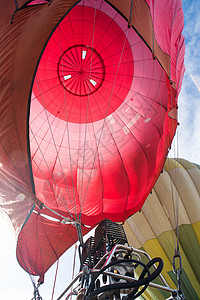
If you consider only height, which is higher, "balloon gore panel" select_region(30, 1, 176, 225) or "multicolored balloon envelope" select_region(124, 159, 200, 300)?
"balloon gore panel" select_region(30, 1, 176, 225)

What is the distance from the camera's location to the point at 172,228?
5977 millimetres

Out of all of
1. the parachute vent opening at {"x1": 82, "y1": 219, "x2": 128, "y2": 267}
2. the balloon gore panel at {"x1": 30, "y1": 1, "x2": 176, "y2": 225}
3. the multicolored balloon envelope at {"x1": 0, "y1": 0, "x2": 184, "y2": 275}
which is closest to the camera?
the parachute vent opening at {"x1": 82, "y1": 219, "x2": 128, "y2": 267}

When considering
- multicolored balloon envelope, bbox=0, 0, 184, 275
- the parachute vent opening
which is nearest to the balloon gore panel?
multicolored balloon envelope, bbox=0, 0, 184, 275

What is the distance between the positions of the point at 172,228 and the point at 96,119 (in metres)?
3.09

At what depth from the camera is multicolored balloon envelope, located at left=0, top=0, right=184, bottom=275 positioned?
14.2ft

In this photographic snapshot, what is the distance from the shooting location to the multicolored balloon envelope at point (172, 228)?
5617mm

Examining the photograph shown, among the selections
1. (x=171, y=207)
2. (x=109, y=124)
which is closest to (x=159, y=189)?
(x=171, y=207)

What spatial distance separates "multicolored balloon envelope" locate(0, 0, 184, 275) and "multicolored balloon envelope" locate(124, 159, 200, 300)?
1.40 m

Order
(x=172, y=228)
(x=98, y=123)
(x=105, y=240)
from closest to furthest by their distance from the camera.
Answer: (x=105, y=240) → (x=98, y=123) → (x=172, y=228)

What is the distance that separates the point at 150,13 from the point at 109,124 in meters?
2.05

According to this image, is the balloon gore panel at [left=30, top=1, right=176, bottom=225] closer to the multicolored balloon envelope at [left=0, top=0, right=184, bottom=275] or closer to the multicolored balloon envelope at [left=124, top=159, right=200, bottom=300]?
the multicolored balloon envelope at [left=0, top=0, right=184, bottom=275]

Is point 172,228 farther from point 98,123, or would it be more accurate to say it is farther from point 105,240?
point 105,240

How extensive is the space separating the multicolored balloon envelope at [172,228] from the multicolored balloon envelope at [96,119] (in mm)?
1396

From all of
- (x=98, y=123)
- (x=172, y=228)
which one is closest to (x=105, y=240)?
(x=98, y=123)
